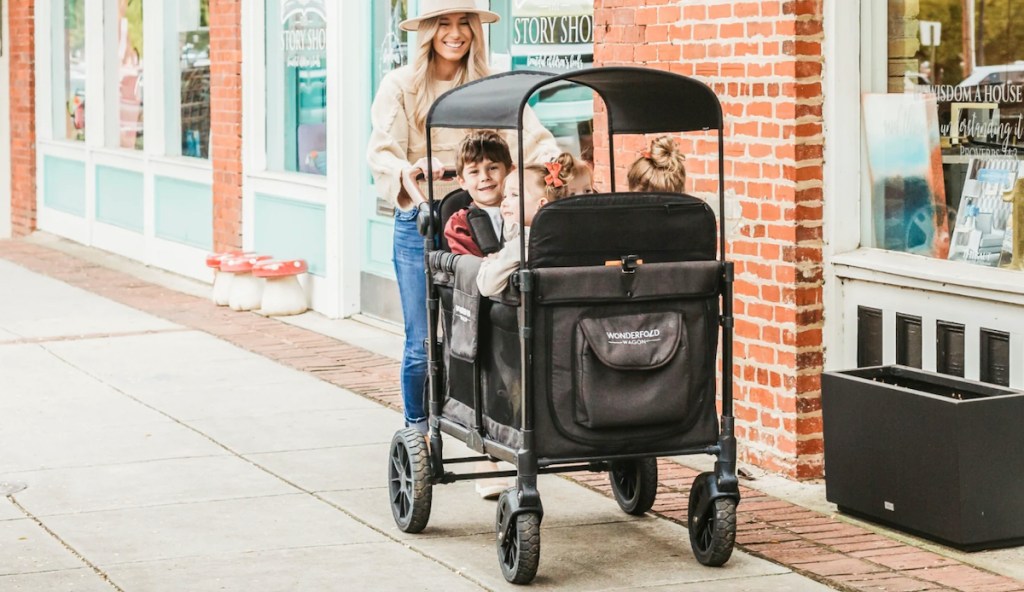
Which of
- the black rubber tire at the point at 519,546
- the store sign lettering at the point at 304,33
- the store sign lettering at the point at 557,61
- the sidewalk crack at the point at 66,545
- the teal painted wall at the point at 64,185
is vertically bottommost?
the sidewalk crack at the point at 66,545

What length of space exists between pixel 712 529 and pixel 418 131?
2.11 metres

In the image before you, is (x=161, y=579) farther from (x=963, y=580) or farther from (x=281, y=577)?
(x=963, y=580)

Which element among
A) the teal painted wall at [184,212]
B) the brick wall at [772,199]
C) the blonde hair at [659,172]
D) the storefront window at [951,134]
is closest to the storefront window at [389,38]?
the teal painted wall at [184,212]

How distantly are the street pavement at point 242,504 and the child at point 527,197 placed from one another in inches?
39.6

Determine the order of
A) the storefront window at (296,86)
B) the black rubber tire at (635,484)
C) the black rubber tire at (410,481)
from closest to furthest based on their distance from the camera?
the black rubber tire at (410,481) < the black rubber tire at (635,484) < the storefront window at (296,86)

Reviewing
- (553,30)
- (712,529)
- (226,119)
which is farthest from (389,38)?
(712,529)

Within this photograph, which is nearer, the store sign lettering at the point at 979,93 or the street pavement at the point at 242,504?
the street pavement at the point at 242,504

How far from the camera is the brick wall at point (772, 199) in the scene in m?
6.74

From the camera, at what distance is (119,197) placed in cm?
1578

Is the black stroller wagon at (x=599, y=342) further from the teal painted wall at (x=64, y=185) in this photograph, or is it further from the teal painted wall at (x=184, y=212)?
the teal painted wall at (x=64, y=185)

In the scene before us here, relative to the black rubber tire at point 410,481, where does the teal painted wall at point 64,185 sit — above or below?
above

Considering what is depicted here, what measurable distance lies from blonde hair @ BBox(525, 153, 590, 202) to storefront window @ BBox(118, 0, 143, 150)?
34.2 feet

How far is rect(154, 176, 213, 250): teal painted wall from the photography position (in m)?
13.8

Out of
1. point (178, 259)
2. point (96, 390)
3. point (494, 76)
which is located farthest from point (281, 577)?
point (178, 259)
